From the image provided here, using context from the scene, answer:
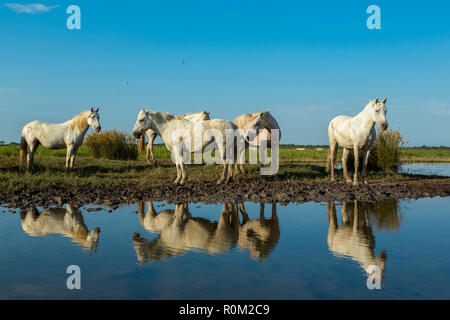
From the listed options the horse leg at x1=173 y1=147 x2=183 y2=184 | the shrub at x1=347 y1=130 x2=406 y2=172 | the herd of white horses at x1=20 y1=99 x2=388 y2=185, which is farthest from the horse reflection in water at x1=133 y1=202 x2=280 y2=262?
the shrub at x1=347 y1=130 x2=406 y2=172

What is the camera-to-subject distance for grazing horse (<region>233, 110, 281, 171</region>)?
1218 cm

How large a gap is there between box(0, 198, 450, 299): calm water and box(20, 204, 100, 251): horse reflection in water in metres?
0.01

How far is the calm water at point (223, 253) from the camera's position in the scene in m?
3.35

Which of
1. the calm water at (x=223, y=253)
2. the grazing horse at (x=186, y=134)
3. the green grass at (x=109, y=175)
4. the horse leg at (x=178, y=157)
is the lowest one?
the calm water at (x=223, y=253)

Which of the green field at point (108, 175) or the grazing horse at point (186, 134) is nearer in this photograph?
the green field at point (108, 175)

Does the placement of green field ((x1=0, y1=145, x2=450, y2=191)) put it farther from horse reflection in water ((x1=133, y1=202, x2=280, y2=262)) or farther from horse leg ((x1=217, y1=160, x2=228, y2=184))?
horse reflection in water ((x1=133, y1=202, x2=280, y2=262))

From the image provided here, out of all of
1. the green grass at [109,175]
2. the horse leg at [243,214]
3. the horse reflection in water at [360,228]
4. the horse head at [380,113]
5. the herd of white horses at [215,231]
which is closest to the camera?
the horse reflection in water at [360,228]

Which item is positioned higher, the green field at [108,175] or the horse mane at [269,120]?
the horse mane at [269,120]

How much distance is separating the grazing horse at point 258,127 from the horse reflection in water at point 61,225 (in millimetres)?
6495

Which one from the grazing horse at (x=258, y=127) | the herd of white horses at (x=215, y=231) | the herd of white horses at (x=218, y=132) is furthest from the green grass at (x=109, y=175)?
the herd of white horses at (x=215, y=231)

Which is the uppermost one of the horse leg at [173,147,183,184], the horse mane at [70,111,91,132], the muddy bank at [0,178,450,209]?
the horse mane at [70,111,91,132]

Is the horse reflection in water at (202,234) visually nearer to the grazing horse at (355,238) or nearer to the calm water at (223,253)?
the calm water at (223,253)

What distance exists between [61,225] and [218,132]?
214 inches
